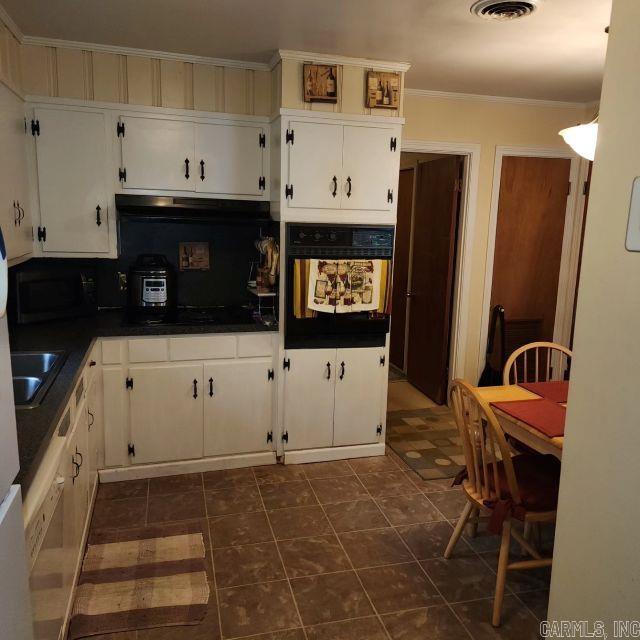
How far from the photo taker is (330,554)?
99.9 inches

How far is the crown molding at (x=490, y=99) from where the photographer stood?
12.7 feet

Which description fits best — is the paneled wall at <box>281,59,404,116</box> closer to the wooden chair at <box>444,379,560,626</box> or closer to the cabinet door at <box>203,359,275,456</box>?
the cabinet door at <box>203,359,275,456</box>

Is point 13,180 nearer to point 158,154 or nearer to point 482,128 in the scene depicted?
point 158,154

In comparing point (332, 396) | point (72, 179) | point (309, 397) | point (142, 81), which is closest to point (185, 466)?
point (309, 397)

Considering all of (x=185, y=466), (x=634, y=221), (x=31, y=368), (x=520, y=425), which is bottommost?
(x=185, y=466)

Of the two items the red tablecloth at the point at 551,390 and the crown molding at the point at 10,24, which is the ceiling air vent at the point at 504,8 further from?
the crown molding at the point at 10,24

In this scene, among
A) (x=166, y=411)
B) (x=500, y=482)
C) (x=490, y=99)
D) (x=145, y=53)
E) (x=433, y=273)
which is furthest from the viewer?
(x=433, y=273)

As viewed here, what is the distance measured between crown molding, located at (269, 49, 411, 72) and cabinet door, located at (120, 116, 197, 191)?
66cm

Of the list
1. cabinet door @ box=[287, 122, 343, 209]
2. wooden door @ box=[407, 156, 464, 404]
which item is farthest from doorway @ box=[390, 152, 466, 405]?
cabinet door @ box=[287, 122, 343, 209]

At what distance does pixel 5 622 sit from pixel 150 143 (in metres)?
2.70

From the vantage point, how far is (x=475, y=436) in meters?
2.24

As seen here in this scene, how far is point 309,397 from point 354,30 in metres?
2.04

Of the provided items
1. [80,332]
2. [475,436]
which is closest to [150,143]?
[80,332]

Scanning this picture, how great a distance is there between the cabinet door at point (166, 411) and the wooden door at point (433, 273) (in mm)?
2167
